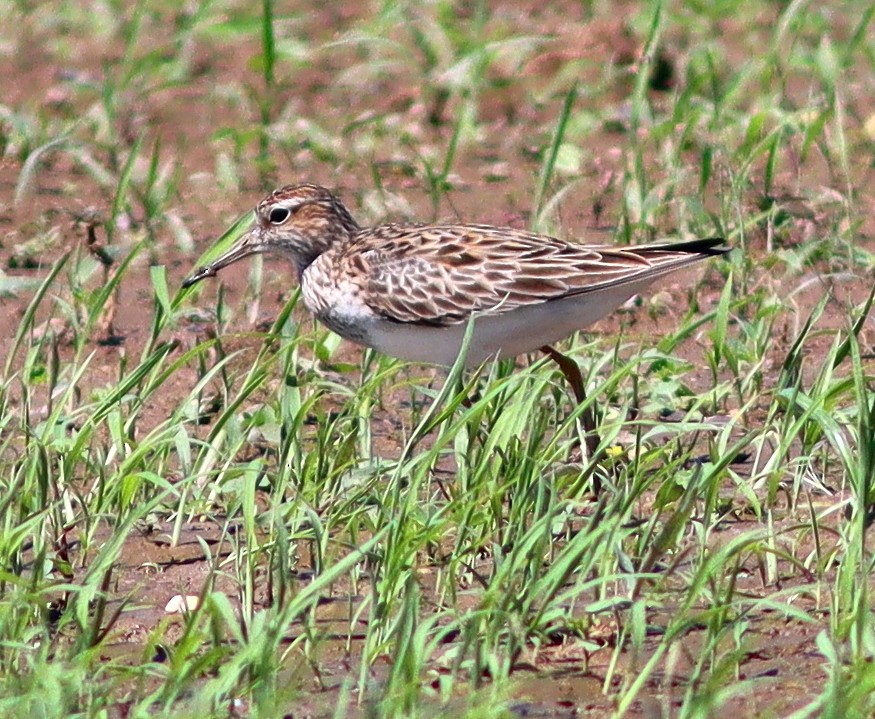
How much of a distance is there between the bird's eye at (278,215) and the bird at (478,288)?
0.47 meters

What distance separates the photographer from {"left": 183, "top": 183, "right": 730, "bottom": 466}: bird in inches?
272

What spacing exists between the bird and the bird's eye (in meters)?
0.47

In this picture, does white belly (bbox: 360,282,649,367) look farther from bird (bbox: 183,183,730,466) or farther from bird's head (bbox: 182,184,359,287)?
bird's head (bbox: 182,184,359,287)

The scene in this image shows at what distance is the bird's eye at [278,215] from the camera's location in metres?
7.93

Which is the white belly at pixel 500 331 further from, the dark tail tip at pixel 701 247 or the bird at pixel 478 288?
the dark tail tip at pixel 701 247

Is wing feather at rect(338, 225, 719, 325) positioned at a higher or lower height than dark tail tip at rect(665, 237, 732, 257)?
lower

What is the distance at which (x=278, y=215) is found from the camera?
313 inches

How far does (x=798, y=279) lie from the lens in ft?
28.1

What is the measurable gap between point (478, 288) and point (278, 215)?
4.11 ft

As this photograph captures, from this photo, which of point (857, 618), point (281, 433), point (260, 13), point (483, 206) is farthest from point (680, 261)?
point (260, 13)

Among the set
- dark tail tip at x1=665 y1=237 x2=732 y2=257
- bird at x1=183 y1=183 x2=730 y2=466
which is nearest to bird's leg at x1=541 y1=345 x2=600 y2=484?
bird at x1=183 y1=183 x2=730 y2=466

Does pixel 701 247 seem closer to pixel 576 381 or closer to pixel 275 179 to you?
pixel 576 381

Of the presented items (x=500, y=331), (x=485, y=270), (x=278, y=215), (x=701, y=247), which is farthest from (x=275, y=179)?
(x=701, y=247)

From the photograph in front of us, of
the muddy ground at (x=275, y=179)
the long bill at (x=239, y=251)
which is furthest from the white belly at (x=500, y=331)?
the long bill at (x=239, y=251)
